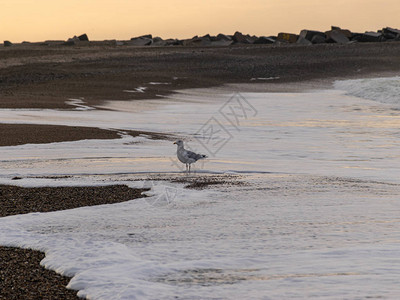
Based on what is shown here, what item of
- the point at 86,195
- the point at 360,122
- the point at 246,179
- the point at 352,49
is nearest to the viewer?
the point at 86,195

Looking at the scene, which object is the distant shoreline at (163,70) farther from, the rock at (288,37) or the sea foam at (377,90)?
the rock at (288,37)

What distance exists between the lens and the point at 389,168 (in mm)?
12445

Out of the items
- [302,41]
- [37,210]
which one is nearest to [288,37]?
[302,41]

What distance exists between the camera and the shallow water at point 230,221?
632 cm

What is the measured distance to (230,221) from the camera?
28.1 ft

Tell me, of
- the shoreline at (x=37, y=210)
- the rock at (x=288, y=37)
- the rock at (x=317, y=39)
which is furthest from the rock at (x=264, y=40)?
the shoreline at (x=37, y=210)

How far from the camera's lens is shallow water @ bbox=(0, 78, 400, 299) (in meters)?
6.32

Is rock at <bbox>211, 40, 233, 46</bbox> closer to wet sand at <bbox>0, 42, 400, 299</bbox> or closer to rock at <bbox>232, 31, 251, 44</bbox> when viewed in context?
rock at <bbox>232, 31, 251, 44</bbox>

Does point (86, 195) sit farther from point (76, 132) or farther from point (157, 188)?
point (76, 132)

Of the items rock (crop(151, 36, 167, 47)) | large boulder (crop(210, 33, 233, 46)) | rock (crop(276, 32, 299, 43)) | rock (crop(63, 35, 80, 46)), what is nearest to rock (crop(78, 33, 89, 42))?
rock (crop(63, 35, 80, 46))

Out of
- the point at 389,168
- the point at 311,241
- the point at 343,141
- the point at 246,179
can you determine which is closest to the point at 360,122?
the point at 343,141

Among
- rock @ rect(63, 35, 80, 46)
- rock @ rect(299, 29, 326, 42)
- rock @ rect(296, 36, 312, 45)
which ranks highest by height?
rock @ rect(299, 29, 326, 42)

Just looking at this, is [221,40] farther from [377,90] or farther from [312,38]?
[377,90]

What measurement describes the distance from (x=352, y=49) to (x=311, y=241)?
59.0 m
